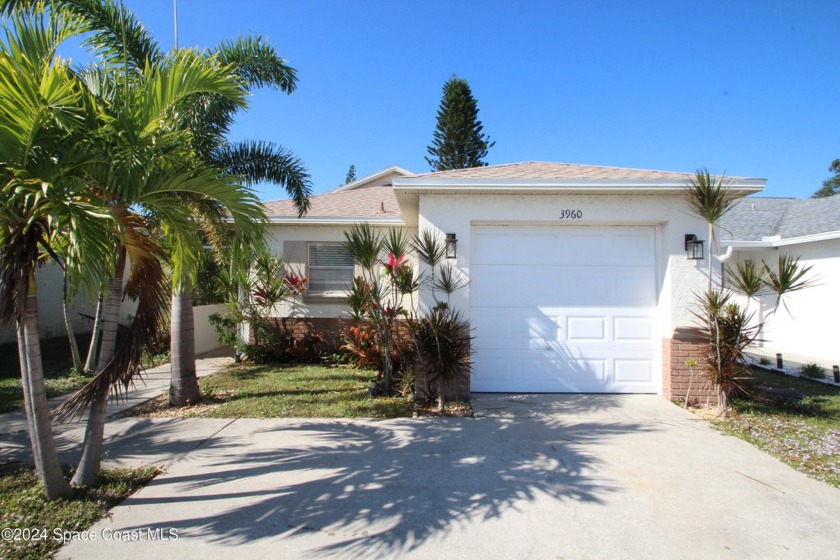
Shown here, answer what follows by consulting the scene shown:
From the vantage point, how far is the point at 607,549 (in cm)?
332

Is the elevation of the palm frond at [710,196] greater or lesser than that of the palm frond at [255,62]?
lesser

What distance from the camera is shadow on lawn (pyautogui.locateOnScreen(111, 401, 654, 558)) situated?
141 inches

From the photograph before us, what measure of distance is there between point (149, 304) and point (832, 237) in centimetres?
1314

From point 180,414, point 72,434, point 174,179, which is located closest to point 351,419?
point 180,414

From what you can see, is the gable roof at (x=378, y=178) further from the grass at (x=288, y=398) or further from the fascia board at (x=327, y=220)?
the grass at (x=288, y=398)

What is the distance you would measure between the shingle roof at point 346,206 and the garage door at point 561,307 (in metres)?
4.08

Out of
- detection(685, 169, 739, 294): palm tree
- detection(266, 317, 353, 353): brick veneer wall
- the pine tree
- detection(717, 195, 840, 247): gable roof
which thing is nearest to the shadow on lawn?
detection(685, 169, 739, 294): palm tree

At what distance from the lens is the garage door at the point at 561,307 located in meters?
7.23

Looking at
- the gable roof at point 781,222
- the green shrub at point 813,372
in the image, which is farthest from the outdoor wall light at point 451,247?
the green shrub at point 813,372

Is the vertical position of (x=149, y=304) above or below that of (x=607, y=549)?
above

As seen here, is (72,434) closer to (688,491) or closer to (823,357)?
(688,491)

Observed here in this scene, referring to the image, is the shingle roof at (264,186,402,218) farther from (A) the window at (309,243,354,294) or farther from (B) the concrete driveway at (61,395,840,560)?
(B) the concrete driveway at (61,395,840,560)

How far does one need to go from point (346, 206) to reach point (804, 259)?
11767 mm

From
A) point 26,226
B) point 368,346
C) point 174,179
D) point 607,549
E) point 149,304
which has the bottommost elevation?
point 607,549
